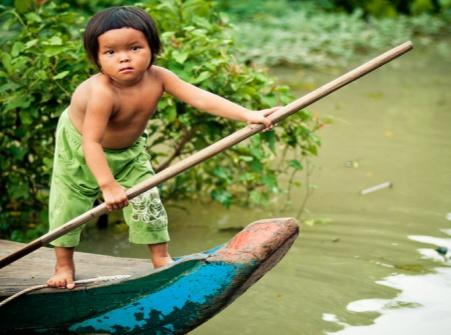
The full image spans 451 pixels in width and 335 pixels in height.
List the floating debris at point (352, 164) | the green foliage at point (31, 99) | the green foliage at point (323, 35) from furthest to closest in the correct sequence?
the green foliage at point (323, 35) < the floating debris at point (352, 164) < the green foliage at point (31, 99)

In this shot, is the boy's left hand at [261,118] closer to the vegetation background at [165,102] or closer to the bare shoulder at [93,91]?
the bare shoulder at [93,91]

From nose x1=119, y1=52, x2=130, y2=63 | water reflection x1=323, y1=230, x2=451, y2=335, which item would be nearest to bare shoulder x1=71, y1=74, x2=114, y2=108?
nose x1=119, y1=52, x2=130, y2=63

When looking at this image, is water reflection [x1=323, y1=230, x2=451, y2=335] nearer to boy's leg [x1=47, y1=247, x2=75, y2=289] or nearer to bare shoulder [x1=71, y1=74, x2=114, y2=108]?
boy's leg [x1=47, y1=247, x2=75, y2=289]

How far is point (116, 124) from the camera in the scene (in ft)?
9.68

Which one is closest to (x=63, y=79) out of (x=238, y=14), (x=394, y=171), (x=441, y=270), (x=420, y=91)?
(x=441, y=270)

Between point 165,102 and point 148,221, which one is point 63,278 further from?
point 165,102

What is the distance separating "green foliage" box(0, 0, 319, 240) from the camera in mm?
3918

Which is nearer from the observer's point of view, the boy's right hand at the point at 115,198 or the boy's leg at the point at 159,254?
the boy's right hand at the point at 115,198

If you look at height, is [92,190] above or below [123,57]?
below

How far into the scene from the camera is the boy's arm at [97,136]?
9.11 ft

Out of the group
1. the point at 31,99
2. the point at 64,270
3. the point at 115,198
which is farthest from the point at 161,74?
the point at 31,99

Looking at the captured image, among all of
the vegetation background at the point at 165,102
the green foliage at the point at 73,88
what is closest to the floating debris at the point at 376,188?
the vegetation background at the point at 165,102

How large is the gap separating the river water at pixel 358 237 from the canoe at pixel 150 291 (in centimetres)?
52

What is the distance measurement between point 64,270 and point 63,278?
0.18 feet
